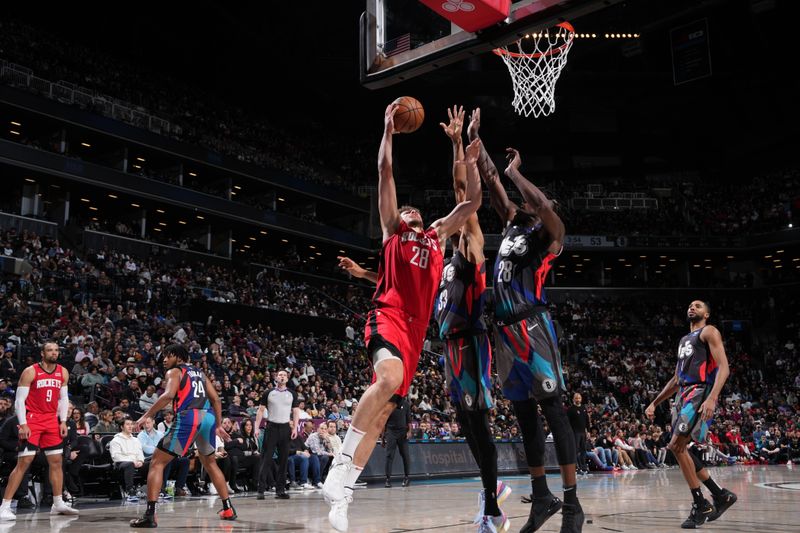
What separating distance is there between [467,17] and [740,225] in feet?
126

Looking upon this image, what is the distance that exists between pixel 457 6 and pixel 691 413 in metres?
4.75

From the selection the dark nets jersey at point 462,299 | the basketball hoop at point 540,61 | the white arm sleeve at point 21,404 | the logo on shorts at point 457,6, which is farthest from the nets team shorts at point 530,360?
the basketball hoop at point 540,61

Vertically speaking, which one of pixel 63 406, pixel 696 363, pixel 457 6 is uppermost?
pixel 457 6

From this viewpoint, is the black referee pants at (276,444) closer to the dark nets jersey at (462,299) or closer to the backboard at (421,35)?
the backboard at (421,35)

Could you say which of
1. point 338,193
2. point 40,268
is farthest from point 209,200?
point 40,268

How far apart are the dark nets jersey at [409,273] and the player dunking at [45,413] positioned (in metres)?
5.63

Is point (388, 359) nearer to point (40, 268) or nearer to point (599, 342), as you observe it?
point (40, 268)

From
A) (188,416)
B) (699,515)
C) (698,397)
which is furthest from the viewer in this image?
(188,416)

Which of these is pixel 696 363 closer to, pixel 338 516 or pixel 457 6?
pixel 457 6

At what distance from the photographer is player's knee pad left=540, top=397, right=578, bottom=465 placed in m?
4.95

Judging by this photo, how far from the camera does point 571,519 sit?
4.75m

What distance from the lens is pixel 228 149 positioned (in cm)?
3569

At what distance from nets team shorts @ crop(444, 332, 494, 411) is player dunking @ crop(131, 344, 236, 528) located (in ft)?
11.0

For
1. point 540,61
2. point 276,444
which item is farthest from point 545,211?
point 540,61
